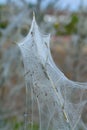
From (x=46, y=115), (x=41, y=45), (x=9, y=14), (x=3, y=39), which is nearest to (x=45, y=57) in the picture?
(x=41, y=45)

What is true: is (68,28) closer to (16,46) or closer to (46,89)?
(16,46)

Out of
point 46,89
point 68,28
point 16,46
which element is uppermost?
point 46,89

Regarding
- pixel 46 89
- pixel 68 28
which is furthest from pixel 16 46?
pixel 68 28

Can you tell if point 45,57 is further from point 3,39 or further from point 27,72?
point 3,39

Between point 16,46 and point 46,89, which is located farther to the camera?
point 16,46

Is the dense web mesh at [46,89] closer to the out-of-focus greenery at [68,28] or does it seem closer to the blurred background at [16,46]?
the blurred background at [16,46]

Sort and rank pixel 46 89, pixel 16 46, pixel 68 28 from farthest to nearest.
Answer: pixel 68 28 < pixel 16 46 < pixel 46 89

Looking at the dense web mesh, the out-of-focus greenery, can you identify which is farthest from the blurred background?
the dense web mesh

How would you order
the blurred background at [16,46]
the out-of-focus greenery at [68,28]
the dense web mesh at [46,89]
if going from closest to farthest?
1. the dense web mesh at [46,89]
2. the blurred background at [16,46]
3. the out-of-focus greenery at [68,28]

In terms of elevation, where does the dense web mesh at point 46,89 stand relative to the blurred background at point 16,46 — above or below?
above

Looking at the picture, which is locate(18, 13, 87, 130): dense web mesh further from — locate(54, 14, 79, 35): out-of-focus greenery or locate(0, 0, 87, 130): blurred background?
locate(54, 14, 79, 35): out-of-focus greenery

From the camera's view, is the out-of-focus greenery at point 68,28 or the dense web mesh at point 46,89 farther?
the out-of-focus greenery at point 68,28

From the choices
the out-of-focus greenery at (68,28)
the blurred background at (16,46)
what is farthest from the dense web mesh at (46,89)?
the out-of-focus greenery at (68,28)
